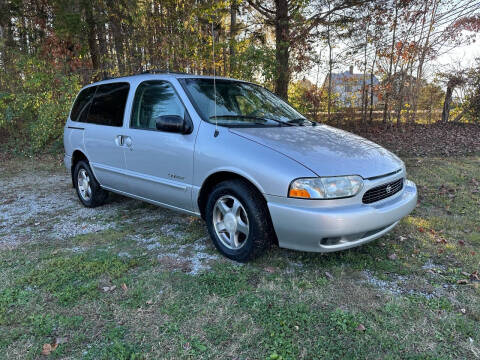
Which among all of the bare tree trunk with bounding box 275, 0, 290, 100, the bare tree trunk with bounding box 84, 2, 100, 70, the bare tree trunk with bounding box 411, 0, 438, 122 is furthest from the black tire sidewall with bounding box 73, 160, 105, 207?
the bare tree trunk with bounding box 411, 0, 438, 122

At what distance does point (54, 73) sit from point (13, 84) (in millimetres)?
1159

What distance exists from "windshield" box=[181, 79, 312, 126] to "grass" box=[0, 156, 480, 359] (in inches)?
50.3

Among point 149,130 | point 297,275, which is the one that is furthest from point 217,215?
point 149,130

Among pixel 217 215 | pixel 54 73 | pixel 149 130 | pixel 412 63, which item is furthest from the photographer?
pixel 412 63

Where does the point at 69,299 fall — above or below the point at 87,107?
below

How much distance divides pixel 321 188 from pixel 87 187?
3.47m

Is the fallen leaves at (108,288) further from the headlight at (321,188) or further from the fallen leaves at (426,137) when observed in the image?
the fallen leaves at (426,137)

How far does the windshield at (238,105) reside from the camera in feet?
11.0

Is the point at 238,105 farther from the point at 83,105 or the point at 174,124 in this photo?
the point at 83,105

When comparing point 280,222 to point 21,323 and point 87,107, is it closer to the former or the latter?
point 21,323

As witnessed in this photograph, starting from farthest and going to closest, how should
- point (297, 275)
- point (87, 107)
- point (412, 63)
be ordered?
point (412, 63) < point (87, 107) < point (297, 275)

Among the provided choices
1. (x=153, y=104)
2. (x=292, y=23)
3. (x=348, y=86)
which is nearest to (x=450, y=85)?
(x=348, y=86)

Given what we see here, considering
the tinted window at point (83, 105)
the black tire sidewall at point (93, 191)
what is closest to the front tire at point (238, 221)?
the black tire sidewall at point (93, 191)

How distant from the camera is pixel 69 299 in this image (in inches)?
101
